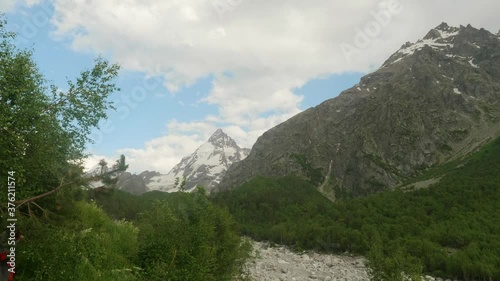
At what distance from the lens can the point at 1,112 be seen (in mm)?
13391

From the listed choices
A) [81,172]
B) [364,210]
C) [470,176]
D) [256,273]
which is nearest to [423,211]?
[364,210]

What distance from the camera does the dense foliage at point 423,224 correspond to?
91875 mm

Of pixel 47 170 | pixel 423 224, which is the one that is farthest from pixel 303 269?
pixel 47 170

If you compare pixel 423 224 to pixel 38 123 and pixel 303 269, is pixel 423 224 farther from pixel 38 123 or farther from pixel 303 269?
pixel 38 123

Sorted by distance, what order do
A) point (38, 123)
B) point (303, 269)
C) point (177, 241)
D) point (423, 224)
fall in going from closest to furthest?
point (38, 123)
point (177, 241)
point (303, 269)
point (423, 224)

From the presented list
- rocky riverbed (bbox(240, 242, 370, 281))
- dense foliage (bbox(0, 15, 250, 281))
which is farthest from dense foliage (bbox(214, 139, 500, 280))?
dense foliage (bbox(0, 15, 250, 281))

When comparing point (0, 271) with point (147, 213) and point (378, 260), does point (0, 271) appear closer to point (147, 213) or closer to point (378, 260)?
point (147, 213)

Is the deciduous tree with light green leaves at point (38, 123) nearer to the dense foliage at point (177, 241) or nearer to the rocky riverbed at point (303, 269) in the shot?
the dense foliage at point (177, 241)

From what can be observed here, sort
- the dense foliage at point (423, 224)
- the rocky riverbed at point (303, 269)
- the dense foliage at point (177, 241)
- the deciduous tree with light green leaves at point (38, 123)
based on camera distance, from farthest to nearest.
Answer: the dense foliage at point (423, 224) < the rocky riverbed at point (303, 269) < the dense foliage at point (177, 241) < the deciduous tree with light green leaves at point (38, 123)

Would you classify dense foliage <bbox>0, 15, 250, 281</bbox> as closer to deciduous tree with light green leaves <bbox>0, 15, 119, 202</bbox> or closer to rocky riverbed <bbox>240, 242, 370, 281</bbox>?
deciduous tree with light green leaves <bbox>0, 15, 119, 202</bbox>

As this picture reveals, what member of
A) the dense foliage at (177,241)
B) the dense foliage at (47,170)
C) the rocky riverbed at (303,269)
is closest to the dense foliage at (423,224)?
the rocky riverbed at (303,269)

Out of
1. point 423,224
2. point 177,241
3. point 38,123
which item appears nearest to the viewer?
point 38,123

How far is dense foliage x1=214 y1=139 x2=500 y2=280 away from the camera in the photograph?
9188 cm

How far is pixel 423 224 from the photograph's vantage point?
432 feet
